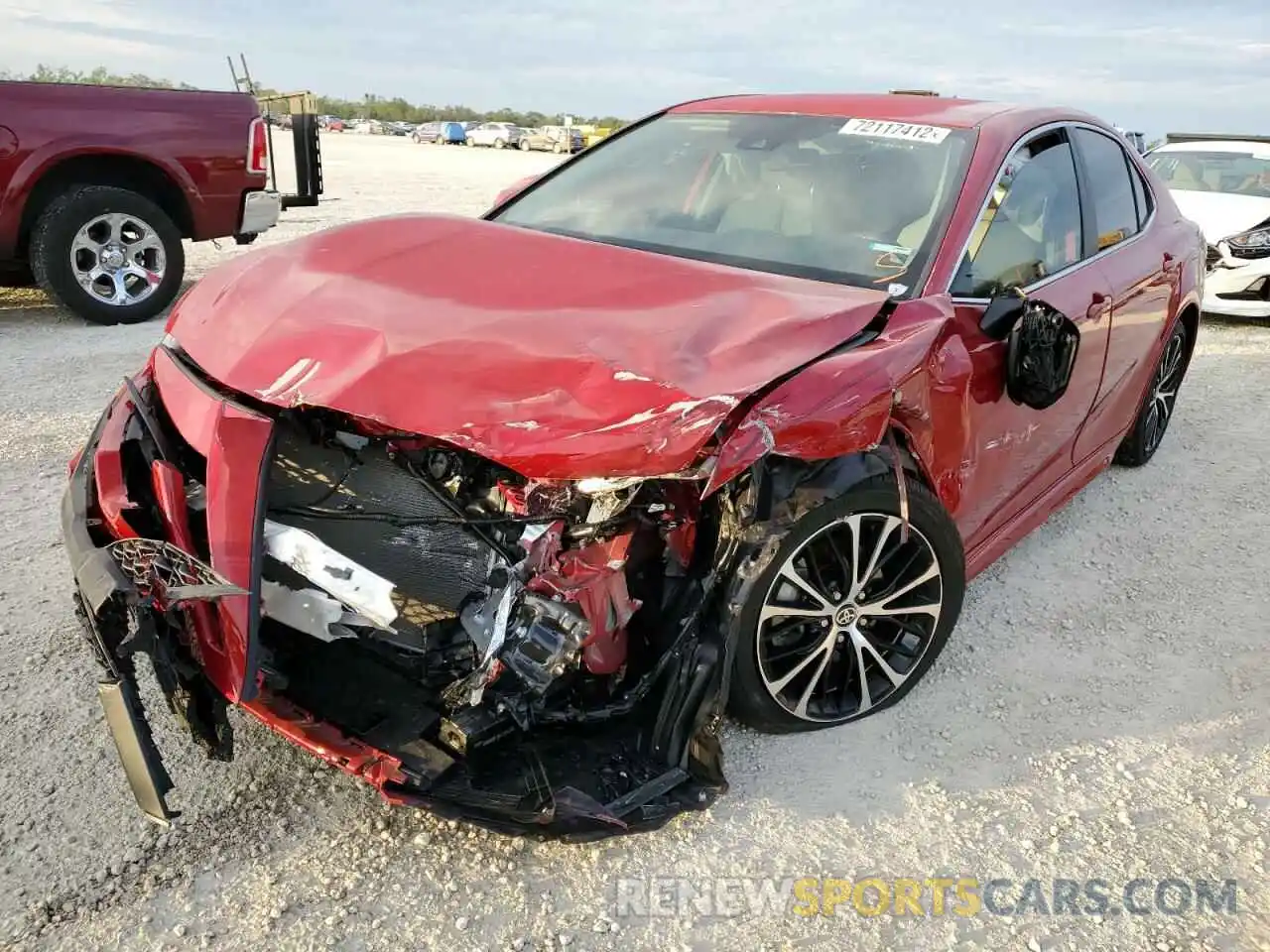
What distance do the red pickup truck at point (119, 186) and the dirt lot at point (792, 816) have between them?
11.0ft

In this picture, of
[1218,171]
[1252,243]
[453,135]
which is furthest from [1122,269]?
[453,135]

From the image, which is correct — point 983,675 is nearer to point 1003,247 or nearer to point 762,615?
point 762,615

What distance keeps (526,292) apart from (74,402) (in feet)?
11.9

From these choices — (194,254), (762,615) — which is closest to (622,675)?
(762,615)

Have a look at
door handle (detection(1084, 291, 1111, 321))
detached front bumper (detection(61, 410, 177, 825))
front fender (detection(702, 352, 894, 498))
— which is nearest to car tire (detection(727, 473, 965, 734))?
front fender (detection(702, 352, 894, 498))

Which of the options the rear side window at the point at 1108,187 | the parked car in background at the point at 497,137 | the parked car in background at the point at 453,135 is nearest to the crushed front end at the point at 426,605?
the rear side window at the point at 1108,187

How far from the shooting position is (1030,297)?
2820 mm

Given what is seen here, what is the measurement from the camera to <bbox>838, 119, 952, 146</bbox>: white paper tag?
118 inches

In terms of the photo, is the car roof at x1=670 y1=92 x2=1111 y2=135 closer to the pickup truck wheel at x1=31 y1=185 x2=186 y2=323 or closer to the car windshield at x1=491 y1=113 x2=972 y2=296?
the car windshield at x1=491 y1=113 x2=972 y2=296

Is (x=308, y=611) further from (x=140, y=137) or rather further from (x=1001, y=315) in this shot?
(x=140, y=137)

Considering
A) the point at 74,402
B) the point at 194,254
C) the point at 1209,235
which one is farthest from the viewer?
the point at 194,254

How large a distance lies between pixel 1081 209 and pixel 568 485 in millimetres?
2358

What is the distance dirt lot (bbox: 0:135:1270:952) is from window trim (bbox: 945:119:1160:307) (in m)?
1.18

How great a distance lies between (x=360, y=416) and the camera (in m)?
2.06
